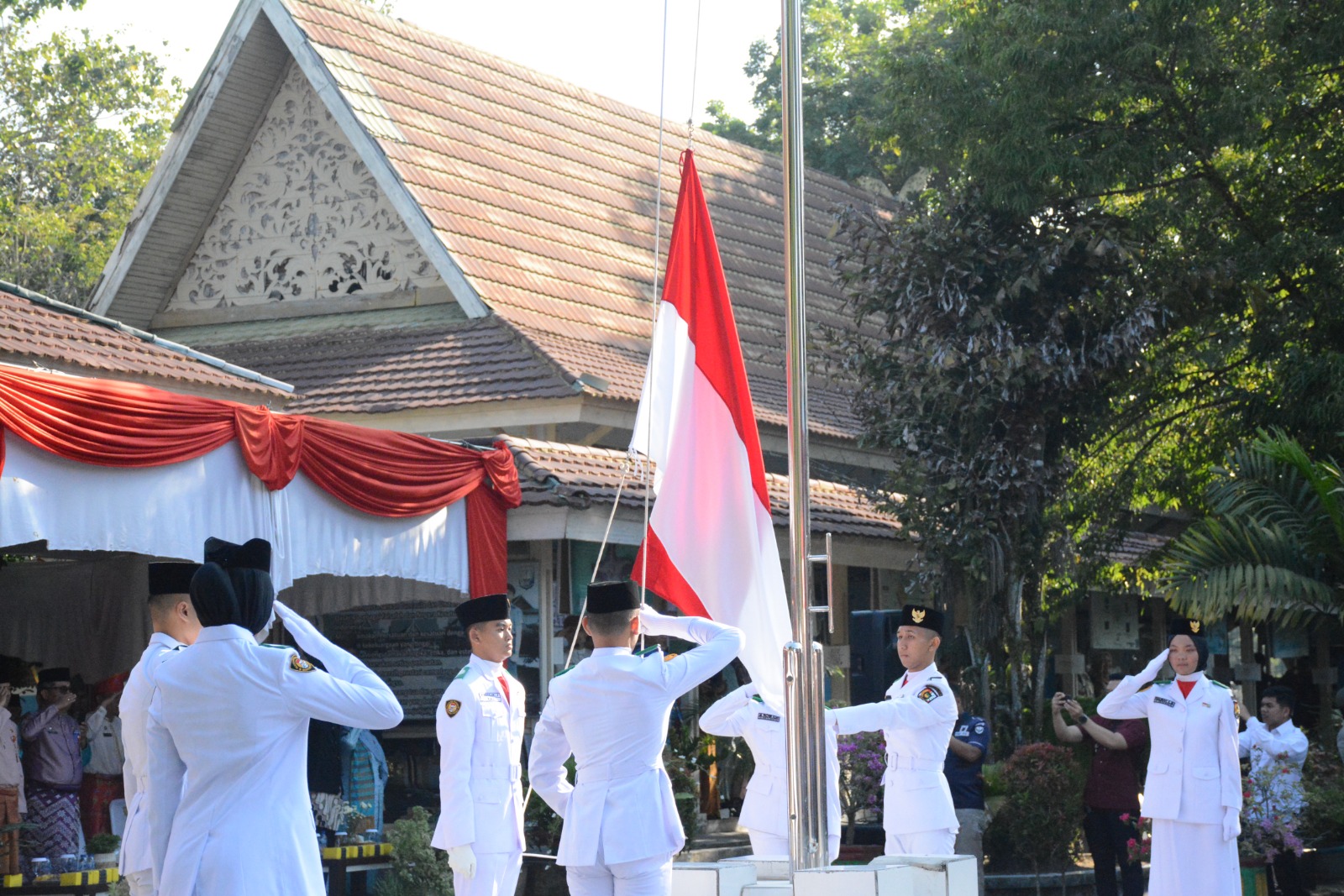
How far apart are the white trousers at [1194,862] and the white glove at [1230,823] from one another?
36mm

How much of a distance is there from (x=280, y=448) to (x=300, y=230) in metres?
6.79

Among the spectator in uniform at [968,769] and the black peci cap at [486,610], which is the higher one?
the black peci cap at [486,610]

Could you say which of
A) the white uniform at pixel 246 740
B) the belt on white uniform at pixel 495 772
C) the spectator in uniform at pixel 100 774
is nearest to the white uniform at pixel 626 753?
the white uniform at pixel 246 740

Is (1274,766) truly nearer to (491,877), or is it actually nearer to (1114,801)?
(1114,801)

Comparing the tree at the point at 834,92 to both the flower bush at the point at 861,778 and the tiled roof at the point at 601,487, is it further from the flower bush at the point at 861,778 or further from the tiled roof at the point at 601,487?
the flower bush at the point at 861,778

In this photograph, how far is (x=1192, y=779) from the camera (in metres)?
10.1

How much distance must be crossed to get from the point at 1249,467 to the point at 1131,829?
20.0ft

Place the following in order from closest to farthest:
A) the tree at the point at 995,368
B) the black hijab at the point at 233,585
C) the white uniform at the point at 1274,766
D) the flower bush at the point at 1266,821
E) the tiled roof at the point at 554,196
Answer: the black hijab at the point at 233,585 → the flower bush at the point at 1266,821 → the white uniform at the point at 1274,766 → the tree at the point at 995,368 → the tiled roof at the point at 554,196

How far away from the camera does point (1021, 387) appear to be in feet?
51.1

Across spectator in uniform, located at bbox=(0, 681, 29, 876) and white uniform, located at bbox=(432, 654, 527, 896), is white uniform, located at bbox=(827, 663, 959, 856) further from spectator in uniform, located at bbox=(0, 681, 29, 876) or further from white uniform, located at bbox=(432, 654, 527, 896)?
spectator in uniform, located at bbox=(0, 681, 29, 876)

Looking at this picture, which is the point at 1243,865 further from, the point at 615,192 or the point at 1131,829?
the point at 615,192

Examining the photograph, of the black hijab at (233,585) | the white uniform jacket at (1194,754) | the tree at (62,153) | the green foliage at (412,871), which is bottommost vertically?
the green foliage at (412,871)

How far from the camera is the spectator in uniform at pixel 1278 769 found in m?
11.7

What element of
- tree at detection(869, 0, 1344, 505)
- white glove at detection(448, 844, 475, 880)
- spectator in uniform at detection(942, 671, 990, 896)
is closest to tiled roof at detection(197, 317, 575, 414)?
tree at detection(869, 0, 1344, 505)
